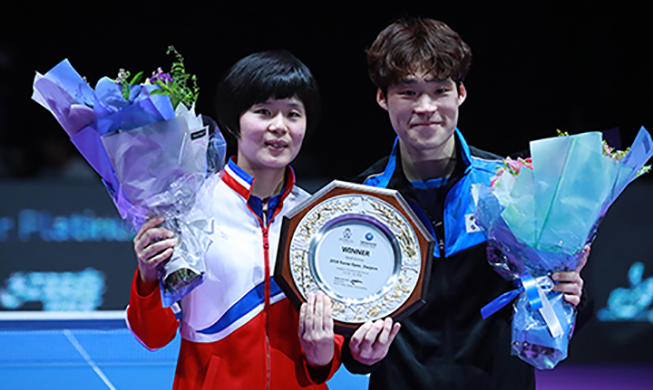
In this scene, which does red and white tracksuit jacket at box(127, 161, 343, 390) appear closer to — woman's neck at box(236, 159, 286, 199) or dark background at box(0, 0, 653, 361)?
woman's neck at box(236, 159, 286, 199)

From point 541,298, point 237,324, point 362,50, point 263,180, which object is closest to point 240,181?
point 263,180

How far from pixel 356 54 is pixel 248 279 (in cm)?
430

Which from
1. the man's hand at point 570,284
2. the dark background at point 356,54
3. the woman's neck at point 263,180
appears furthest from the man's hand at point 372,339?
the dark background at point 356,54

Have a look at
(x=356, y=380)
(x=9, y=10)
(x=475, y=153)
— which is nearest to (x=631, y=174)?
(x=475, y=153)

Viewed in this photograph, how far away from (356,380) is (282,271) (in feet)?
5.04

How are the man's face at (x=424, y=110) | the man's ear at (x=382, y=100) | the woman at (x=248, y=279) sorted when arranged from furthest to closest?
the man's ear at (x=382, y=100), the man's face at (x=424, y=110), the woman at (x=248, y=279)

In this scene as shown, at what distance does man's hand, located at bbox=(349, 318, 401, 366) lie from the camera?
1414 millimetres

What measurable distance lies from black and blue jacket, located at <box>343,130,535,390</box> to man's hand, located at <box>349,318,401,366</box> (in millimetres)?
226

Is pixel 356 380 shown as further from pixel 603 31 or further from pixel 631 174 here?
pixel 603 31

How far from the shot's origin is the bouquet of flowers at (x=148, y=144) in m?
1.35

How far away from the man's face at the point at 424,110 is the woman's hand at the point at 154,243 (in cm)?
73

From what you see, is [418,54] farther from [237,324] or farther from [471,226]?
[237,324]

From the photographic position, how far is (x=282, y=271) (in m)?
1.46

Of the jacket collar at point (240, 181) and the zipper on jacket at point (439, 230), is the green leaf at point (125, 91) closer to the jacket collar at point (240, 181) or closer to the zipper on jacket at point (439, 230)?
the jacket collar at point (240, 181)
